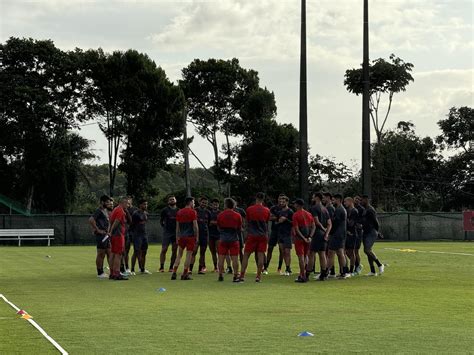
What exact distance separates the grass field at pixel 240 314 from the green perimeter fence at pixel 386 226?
95.0ft

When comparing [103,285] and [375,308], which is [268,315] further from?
[103,285]

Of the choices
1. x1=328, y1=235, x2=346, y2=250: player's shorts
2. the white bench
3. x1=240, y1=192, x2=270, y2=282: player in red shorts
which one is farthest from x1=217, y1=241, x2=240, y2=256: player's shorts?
the white bench

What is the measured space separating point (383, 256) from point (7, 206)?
1226 inches

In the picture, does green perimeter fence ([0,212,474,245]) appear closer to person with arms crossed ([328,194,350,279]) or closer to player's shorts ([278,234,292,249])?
player's shorts ([278,234,292,249])

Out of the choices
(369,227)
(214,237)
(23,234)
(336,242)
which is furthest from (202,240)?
(23,234)

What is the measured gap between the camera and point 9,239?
165 ft

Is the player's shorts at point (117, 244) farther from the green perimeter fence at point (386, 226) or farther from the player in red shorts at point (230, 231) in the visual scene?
the green perimeter fence at point (386, 226)

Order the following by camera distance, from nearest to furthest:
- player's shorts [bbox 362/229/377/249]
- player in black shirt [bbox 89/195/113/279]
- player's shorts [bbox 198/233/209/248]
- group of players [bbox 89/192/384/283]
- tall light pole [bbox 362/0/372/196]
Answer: group of players [bbox 89/192/384/283] < player in black shirt [bbox 89/195/113/279] < player's shorts [bbox 362/229/377/249] < player's shorts [bbox 198/233/209/248] < tall light pole [bbox 362/0/372/196]

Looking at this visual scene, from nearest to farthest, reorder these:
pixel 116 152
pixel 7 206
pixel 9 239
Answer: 1. pixel 9 239
2. pixel 7 206
3. pixel 116 152

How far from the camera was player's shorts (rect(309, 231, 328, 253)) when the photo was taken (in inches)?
877

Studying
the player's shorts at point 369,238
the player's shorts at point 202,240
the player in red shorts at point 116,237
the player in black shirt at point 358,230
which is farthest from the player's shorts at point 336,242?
the player in red shorts at point 116,237

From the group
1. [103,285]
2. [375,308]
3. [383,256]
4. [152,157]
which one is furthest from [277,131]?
[375,308]

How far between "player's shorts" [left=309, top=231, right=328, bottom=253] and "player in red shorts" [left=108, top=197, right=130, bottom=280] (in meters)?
4.61

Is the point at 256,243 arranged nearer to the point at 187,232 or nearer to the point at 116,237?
the point at 187,232
